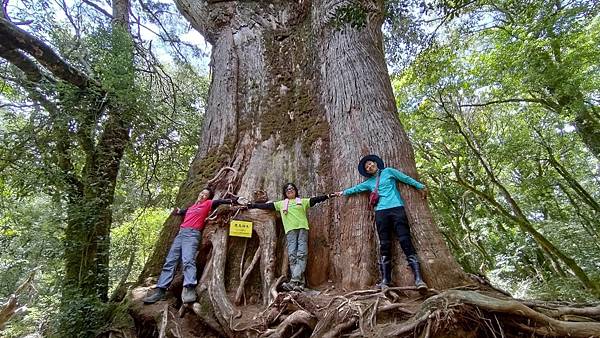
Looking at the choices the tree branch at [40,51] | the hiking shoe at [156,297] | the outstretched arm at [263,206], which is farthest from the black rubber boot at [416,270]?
the tree branch at [40,51]

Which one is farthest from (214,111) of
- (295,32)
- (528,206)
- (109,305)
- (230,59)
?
(528,206)

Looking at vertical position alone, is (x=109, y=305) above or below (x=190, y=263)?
below

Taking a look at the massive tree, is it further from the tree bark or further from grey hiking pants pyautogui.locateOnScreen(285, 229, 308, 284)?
grey hiking pants pyautogui.locateOnScreen(285, 229, 308, 284)

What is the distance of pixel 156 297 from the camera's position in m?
3.31

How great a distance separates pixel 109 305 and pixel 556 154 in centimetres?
1146

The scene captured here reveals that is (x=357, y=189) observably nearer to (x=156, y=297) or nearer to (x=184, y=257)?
(x=184, y=257)

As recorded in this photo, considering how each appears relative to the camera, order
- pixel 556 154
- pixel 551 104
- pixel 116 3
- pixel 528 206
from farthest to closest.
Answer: pixel 528 206
pixel 556 154
pixel 551 104
pixel 116 3

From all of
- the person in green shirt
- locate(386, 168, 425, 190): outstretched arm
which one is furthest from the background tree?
locate(386, 168, 425, 190): outstretched arm

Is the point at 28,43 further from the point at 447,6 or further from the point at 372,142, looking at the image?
the point at 447,6

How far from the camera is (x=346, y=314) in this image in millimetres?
2553

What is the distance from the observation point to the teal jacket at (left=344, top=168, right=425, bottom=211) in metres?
3.25

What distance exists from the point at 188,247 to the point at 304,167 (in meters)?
1.39

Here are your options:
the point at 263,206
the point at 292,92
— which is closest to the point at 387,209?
the point at 263,206

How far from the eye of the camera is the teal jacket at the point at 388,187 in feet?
10.7
